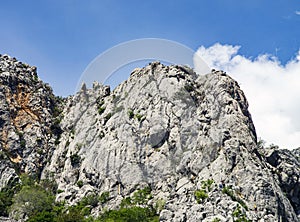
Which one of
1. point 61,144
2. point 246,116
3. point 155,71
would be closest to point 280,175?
point 246,116

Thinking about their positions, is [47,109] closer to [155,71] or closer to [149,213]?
[155,71]

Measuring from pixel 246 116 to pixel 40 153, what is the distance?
1494 inches

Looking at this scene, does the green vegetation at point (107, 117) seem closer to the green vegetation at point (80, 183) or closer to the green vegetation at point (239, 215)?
the green vegetation at point (80, 183)

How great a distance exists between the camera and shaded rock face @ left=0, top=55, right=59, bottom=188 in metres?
76.1

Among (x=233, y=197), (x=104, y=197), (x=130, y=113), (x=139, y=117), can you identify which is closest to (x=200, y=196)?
(x=233, y=197)

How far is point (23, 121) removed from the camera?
8138 centimetres

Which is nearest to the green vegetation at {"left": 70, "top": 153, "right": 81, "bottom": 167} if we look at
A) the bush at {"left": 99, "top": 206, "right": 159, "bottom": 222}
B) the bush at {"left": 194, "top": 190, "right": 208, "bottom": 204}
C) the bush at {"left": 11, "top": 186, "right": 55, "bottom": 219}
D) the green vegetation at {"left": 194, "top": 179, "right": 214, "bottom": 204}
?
the bush at {"left": 11, "top": 186, "right": 55, "bottom": 219}

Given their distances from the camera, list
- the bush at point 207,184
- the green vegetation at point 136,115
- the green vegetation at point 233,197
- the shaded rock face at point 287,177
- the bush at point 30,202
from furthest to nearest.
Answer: the green vegetation at point 136,115 < the shaded rock face at point 287,177 < the bush at point 30,202 < the bush at point 207,184 < the green vegetation at point 233,197

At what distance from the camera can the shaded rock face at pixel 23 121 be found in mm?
76125

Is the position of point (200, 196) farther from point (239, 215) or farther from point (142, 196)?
point (142, 196)

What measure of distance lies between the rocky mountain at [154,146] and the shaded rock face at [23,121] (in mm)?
196

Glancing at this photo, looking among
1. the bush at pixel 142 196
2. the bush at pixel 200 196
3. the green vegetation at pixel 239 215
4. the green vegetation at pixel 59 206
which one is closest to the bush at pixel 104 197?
the green vegetation at pixel 59 206

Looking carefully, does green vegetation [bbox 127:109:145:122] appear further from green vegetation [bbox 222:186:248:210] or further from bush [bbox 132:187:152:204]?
green vegetation [bbox 222:186:248:210]

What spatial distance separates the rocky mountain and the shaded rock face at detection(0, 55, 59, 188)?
0.20m
